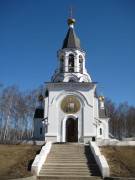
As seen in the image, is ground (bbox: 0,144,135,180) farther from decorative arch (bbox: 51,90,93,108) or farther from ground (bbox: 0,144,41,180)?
decorative arch (bbox: 51,90,93,108)

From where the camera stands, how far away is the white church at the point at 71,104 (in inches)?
798

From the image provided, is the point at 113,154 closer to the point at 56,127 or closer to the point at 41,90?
the point at 56,127

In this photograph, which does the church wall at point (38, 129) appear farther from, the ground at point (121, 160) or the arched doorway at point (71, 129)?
the ground at point (121, 160)

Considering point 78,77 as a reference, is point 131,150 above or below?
below

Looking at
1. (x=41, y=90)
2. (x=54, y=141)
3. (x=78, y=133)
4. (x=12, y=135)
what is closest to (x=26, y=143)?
(x=54, y=141)

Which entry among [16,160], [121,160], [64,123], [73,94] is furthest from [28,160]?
[73,94]

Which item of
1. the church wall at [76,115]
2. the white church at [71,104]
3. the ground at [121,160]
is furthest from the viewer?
the white church at [71,104]

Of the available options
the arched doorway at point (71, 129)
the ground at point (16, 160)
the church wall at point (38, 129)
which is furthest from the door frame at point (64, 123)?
the church wall at point (38, 129)

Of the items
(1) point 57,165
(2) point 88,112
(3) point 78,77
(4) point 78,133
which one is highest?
(3) point 78,77

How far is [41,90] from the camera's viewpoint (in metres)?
34.4

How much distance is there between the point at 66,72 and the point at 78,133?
20.3 ft

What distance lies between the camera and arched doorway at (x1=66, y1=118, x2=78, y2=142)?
808 inches

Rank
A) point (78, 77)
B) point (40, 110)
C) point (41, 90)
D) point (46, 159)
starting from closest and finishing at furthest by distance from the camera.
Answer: point (46, 159) < point (78, 77) < point (40, 110) < point (41, 90)

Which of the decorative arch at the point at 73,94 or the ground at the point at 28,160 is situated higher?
the decorative arch at the point at 73,94
